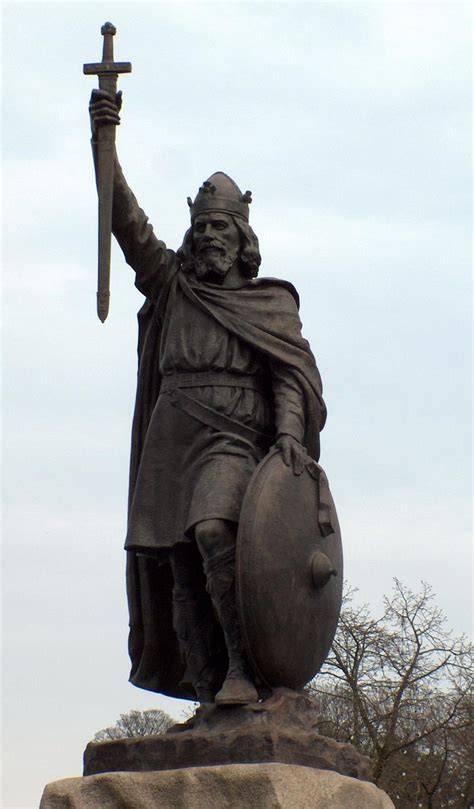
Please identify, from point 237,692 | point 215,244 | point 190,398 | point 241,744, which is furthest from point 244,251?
point 241,744

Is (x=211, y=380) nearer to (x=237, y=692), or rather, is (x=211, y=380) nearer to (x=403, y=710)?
(x=237, y=692)

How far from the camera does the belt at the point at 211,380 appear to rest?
23.7 feet

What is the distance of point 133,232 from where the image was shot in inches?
290

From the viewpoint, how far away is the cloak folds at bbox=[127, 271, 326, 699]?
7.31m

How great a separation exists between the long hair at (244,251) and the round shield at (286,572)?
1.15 meters

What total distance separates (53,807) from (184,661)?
100 cm

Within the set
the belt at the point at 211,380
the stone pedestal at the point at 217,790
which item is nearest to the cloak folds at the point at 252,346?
the belt at the point at 211,380

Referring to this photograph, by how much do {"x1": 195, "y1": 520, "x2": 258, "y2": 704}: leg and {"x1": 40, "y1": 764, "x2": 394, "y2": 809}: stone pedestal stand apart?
52cm

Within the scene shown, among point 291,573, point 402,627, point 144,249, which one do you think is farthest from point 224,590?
point 402,627

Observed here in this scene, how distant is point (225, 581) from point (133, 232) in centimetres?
187

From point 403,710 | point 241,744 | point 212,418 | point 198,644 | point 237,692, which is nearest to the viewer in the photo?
point 241,744

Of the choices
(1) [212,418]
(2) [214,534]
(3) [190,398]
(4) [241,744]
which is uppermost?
(3) [190,398]

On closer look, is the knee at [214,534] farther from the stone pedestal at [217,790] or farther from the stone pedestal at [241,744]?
the stone pedestal at [217,790]

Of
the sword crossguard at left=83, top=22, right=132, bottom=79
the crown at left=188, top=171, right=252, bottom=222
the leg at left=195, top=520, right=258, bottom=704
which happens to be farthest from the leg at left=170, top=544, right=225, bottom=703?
the sword crossguard at left=83, top=22, right=132, bottom=79
